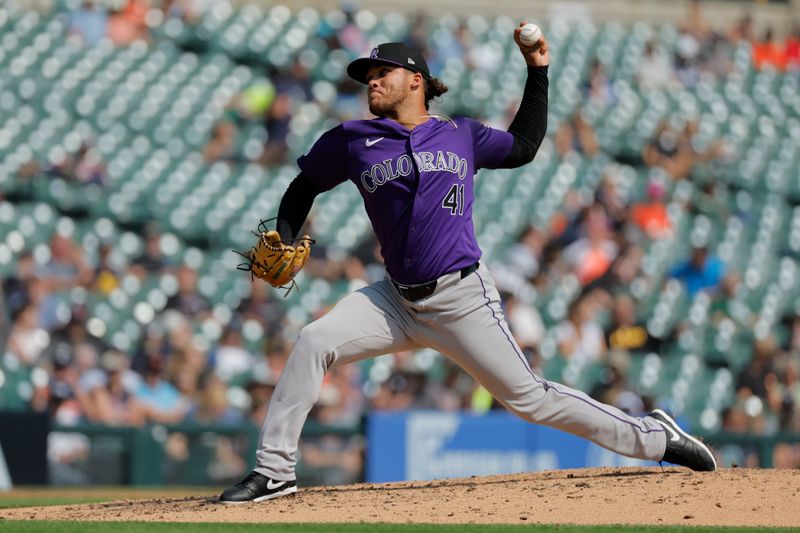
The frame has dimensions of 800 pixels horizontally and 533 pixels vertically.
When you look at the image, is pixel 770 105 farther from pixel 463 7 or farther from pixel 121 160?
pixel 121 160

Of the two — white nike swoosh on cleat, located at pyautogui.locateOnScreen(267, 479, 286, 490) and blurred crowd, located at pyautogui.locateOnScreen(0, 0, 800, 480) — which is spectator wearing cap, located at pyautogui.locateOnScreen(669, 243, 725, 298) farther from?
white nike swoosh on cleat, located at pyautogui.locateOnScreen(267, 479, 286, 490)

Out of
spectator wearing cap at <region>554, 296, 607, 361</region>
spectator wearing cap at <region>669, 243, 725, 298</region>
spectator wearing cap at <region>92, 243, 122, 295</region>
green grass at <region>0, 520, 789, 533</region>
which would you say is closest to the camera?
green grass at <region>0, 520, 789, 533</region>

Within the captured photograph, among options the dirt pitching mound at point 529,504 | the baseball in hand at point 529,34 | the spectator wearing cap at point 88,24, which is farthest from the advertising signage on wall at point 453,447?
the spectator wearing cap at point 88,24

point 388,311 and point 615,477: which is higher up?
point 388,311

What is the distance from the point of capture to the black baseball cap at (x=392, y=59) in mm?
4961

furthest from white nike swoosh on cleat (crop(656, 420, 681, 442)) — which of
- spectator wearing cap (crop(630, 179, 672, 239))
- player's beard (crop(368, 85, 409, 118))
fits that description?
spectator wearing cap (crop(630, 179, 672, 239))

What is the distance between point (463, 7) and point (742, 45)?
372 centimetres

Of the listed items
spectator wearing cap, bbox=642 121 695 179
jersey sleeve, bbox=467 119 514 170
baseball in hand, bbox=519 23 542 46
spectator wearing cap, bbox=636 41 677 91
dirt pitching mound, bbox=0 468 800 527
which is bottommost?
dirt pitching mound, bbox=0 468 800 527

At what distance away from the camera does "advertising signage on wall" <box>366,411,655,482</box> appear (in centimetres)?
945

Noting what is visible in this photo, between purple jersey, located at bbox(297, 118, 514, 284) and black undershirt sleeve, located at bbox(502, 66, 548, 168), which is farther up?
black undershirt sleeve, located at bbox(502, 66, 548, 168)

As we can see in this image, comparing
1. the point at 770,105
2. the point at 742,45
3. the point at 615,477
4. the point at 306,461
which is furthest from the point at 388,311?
the point at 742,45

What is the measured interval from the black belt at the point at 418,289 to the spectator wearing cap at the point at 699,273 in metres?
7.78

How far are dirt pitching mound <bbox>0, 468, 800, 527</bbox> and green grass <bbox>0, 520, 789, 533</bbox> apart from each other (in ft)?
0.54

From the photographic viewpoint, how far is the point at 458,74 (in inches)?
584
